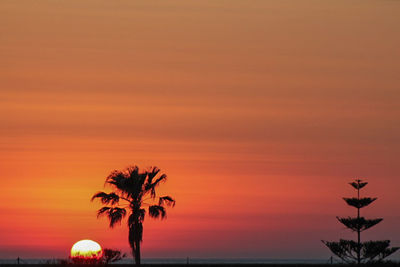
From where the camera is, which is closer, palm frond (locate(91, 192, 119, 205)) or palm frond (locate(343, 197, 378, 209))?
palm frond (locate(91, 192, 119, 205))

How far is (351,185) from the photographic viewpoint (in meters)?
81.9

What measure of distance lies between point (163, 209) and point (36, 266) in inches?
544

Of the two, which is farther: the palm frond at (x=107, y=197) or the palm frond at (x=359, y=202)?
the palm frond at (x=359, y=202)

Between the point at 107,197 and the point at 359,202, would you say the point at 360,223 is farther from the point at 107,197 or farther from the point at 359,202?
the point at 107,197

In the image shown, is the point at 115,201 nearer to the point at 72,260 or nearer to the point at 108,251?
the point at 108,251

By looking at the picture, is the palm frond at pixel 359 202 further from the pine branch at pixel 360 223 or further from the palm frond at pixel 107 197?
the palm frond at pixel 107 197

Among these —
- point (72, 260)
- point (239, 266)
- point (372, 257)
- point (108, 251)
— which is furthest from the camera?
point (372, 257)

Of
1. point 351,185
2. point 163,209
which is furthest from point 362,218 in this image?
point 163,209

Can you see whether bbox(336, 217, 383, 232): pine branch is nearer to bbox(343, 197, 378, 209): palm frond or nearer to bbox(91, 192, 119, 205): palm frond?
bbox(343, 197, 378, 209): palm frond

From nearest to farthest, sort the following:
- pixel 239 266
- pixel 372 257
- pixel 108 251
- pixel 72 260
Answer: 1. pixel 239 266
2. pixel 72 260
3. pixel 108 251
4. pixel 372 257

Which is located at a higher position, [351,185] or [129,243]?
[351,185]

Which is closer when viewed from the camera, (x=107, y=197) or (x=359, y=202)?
(x=107, y=197)

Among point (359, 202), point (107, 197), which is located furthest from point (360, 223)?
point (107, 197)

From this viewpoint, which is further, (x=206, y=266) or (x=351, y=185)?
(x=351, y=185)
